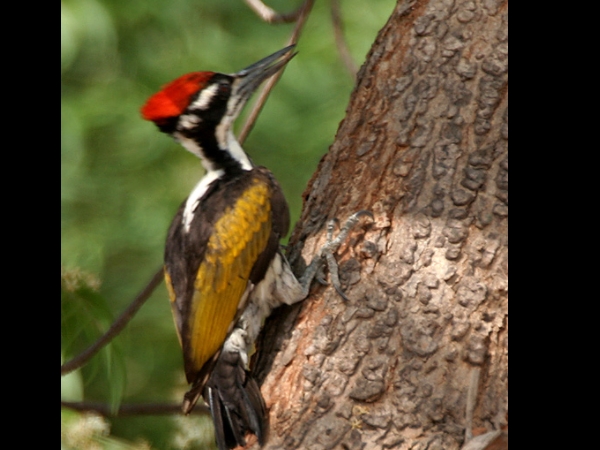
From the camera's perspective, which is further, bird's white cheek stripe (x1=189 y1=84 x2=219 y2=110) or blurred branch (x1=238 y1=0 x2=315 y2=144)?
blurred branch (x1=238 y1=0 x2=315 y2=144)

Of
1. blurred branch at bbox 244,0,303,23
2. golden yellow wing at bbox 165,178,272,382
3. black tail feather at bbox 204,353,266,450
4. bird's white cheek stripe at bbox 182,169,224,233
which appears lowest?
black tail feather at bbox 204,353,266,450

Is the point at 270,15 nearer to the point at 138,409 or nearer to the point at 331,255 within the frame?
the point at 331,255

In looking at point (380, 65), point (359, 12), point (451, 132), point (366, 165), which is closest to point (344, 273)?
point (366, 165)

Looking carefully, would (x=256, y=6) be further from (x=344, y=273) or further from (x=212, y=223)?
(x=344, y=273)

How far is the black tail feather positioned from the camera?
273 centimetres

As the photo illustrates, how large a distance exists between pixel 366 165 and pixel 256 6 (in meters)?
1.29

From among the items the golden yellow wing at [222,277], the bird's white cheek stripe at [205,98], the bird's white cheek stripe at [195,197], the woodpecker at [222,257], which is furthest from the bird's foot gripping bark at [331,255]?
the bird's white cheek stripe at [205,98]

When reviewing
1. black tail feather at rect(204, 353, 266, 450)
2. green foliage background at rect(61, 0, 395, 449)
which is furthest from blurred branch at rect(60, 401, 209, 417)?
green foliage background at rect(61, 0, 395, 449)

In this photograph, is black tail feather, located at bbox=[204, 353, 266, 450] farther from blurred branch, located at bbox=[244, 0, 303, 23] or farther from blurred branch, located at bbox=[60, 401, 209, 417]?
blurred branch, located at bbox=[244, 0, 303, 23]

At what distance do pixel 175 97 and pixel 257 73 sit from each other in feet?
1.32

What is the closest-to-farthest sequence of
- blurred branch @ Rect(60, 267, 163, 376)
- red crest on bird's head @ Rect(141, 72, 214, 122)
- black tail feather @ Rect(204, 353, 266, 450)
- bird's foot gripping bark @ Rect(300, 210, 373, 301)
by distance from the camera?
black tail feather @ Rect(204, 353, 266, 450)
bird's foot gripping bark @ Rect(300, 210, 373, 301)
red crest on bird's head @ Rect(141, 72, 214, 122)
blurred branch @ Rect(60, 267, 163, 376)

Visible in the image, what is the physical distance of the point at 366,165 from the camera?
2990mm

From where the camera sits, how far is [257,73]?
3.32 m

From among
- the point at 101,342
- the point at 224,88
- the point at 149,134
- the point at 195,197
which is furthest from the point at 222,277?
the point at 149,134
